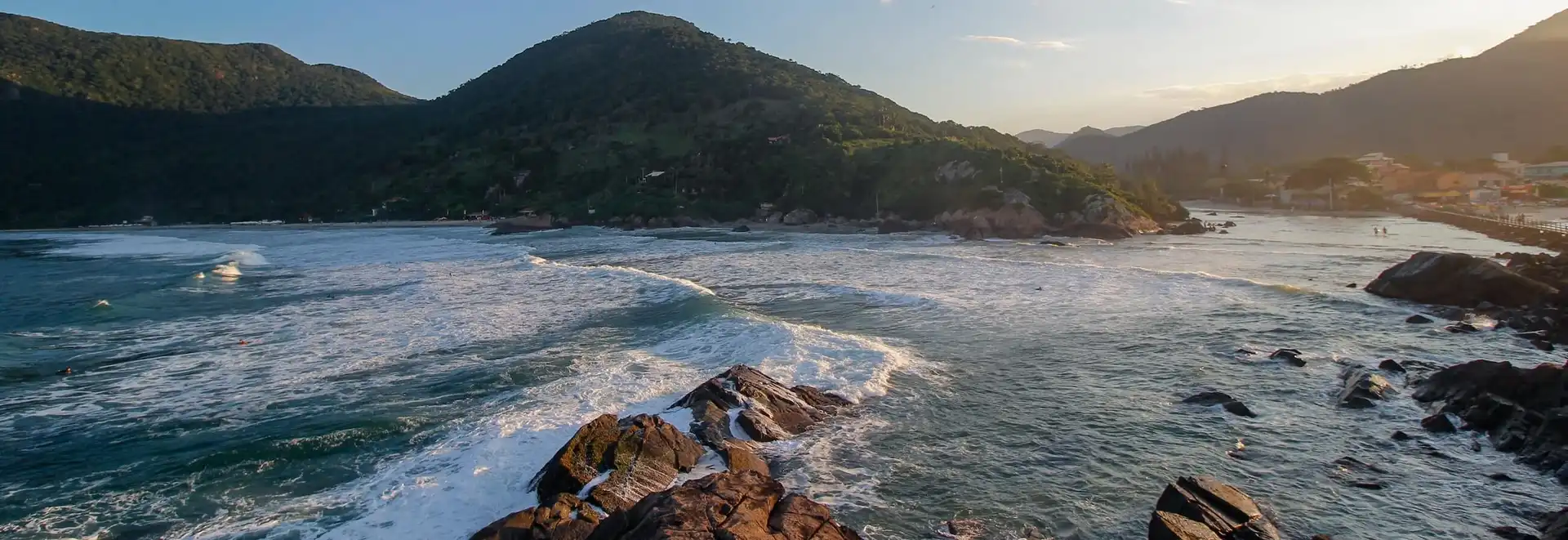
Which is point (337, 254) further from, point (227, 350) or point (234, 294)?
point (227, 350)

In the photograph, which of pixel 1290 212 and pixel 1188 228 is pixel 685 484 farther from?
pixel 1290 212

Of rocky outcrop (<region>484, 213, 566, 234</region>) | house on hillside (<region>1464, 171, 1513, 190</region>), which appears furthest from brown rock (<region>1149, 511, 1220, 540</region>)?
house on hillside (<region>1464, 171, 1513, 190</region>)

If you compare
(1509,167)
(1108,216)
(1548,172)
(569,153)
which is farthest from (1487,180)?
(569,153)

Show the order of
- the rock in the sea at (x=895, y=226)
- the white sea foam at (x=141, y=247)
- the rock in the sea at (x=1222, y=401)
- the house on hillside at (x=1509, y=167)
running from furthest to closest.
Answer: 1. the house on hillside at (x=1509, y=167)
2. the rock in the sea at (x=895, y=226)
3. the white sea foam at (x=141, y=247)
4. the rock in the sea at (x=1222, y=401)

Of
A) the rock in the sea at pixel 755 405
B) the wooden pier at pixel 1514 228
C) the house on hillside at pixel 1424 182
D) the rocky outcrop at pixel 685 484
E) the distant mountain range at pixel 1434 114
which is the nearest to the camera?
the rocky outcrop at pixel 685 484

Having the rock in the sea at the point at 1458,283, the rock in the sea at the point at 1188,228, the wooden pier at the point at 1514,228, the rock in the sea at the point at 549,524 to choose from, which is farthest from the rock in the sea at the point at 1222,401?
the rock in the sea at the point at 1188,228

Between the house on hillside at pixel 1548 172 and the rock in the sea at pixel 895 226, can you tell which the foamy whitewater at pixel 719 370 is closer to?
the rock in the sea at pixel 895 226

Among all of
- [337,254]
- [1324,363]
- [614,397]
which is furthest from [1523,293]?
[337,254]
